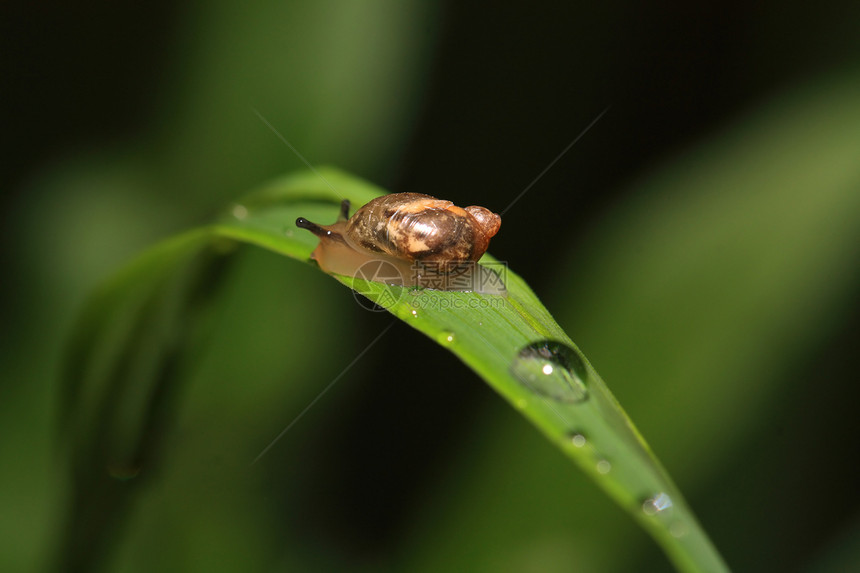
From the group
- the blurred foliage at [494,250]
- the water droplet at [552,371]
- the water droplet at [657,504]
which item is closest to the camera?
the water droplet at [657,504]

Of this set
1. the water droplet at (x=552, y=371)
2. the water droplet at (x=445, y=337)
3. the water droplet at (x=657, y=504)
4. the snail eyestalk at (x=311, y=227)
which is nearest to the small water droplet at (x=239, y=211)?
the snail eyestalk at (x=311, y=227)

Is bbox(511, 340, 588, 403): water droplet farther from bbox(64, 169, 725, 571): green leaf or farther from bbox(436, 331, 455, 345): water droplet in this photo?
bbox(436, 331, 455, 345): water droplet

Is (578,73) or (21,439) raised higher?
(578,73)

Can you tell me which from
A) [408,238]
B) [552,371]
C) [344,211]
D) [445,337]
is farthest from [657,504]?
[344,211]

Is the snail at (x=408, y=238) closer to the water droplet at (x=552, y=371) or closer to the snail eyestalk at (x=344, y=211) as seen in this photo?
the snail eyestalk at (x=344, y=211)

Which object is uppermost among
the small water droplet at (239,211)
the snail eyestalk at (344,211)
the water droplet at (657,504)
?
the small water droplet at (239,211)

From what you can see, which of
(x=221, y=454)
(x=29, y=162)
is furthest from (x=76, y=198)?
(x=221, y=454)

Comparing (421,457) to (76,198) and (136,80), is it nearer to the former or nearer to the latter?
(76,198)

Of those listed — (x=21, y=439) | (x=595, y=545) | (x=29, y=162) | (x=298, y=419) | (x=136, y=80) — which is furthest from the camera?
(x=136, y=80)
